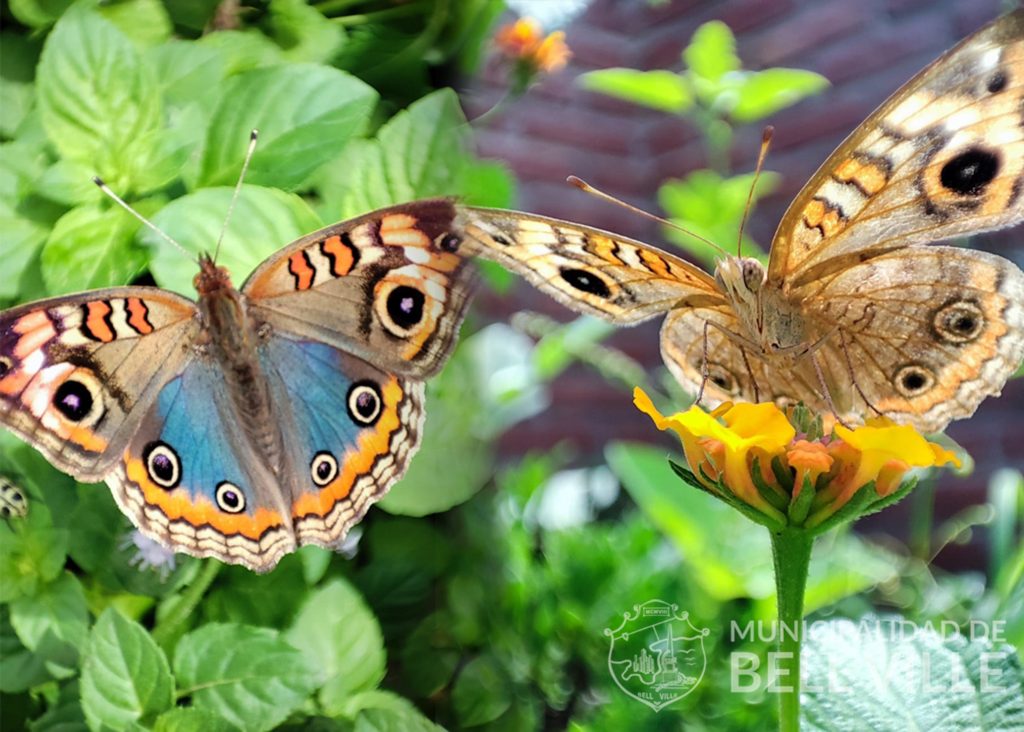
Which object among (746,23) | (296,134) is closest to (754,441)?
(296,134)

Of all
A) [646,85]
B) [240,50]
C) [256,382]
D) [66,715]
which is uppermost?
[646,85]

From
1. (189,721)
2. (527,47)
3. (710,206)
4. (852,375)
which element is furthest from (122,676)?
(710,206)

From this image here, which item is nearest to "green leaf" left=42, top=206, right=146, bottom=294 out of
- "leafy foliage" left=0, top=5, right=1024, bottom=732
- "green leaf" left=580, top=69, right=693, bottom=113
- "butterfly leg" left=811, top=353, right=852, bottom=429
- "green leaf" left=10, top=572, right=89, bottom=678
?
"leafy foliage" left=0, top=5, right=1024, bottom=732

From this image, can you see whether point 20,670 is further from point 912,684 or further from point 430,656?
point 912,684

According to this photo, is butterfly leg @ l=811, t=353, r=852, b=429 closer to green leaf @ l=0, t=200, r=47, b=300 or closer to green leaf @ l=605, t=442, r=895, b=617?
green leaf @ l=605, t=442, r=895, b=617

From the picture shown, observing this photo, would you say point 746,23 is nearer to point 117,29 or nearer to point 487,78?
point 487,78

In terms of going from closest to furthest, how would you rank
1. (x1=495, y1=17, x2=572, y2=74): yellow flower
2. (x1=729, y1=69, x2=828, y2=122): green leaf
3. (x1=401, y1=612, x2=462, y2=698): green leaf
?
1. (x1=401, y1=612, x2=462, y2=698): green leaf
2. (x1=495, y1=17, x2=572, y2=74): yellow flower
3. (x1=729, y1=69, x2=828, y2=122): green leaf
